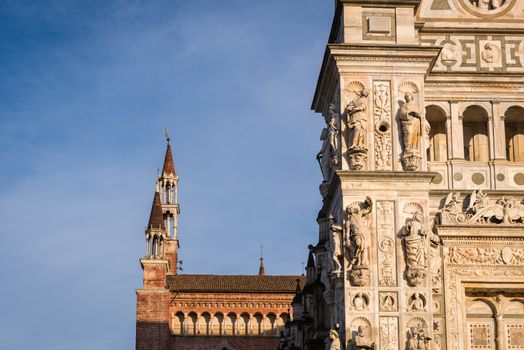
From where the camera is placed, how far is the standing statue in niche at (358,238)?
18.8 meters

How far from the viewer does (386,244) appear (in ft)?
62.6

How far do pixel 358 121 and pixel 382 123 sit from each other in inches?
19.8

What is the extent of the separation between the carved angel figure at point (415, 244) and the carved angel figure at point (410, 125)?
150cm

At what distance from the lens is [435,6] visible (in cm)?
2150

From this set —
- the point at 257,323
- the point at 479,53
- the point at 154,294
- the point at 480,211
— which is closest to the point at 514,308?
the point at 480,211

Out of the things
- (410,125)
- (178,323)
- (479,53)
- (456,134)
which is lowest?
(410,125)

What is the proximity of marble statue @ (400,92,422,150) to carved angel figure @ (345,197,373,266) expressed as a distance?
1.34m

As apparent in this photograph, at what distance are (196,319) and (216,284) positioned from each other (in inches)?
98.4

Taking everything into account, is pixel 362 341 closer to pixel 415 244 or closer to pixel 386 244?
pixel 386 244

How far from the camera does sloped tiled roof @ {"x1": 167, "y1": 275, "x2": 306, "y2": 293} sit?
209 ft

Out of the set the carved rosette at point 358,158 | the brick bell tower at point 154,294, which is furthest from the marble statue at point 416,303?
the brick bell tower at point 154,294

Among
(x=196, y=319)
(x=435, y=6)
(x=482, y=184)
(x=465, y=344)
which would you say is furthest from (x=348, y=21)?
(x=196, y=319)

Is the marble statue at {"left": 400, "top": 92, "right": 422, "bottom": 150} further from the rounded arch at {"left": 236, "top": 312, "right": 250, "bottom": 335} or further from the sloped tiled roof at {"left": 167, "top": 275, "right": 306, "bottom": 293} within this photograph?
the rounded arch at {"left": 236, "top": 312, "right": 250, "bottom": 335}

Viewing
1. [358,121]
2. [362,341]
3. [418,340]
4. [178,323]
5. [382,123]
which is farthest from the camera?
[178,323]
